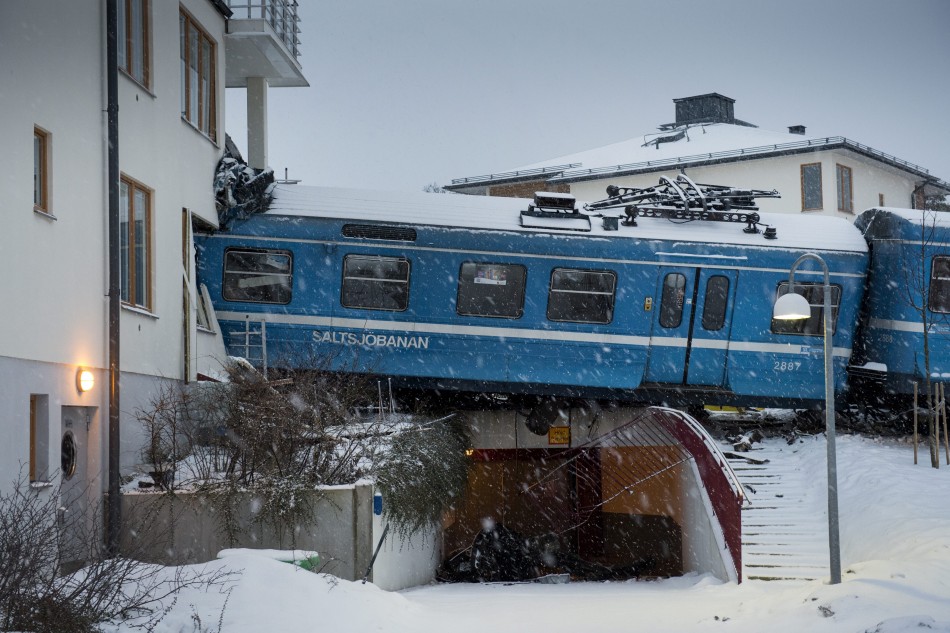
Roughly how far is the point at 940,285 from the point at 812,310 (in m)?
2.27

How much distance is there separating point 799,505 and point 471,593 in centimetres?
565

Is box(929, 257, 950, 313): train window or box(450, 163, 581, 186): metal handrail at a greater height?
box(450, 163, 581, 186): metal handrail

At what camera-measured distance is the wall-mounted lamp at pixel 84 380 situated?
473 inches

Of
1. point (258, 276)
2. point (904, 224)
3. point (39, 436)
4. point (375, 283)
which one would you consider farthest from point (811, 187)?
point (39, 436)

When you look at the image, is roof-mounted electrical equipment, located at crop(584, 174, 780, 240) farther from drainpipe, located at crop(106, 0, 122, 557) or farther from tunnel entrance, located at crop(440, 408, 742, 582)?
drainpipe, located at crop(106, 0, 122, 557)

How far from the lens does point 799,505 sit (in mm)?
17609

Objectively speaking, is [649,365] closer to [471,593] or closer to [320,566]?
[471,593]

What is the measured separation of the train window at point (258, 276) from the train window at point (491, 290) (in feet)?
9.02

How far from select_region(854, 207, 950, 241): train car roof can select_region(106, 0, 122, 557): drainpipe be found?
12626 mm

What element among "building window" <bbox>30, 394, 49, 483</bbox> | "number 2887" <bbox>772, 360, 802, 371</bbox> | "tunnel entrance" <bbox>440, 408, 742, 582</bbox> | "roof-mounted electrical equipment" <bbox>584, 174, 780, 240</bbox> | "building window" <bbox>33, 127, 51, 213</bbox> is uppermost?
"roof-mounted electrical equipment" <bbox>584, 174, 780, 240</bbox>

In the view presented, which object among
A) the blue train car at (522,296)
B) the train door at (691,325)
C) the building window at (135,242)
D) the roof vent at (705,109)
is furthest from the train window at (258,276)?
the roof vent at (705,109)

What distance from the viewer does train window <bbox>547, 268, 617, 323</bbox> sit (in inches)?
714

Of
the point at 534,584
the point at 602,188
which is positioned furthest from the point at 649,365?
Result: the point at 602,188

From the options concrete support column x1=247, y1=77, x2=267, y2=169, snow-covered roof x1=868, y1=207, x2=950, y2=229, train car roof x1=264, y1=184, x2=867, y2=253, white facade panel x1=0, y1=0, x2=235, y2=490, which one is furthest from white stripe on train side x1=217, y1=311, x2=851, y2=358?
concrete support column x1=247, y1=77, x2=267, y2=169
